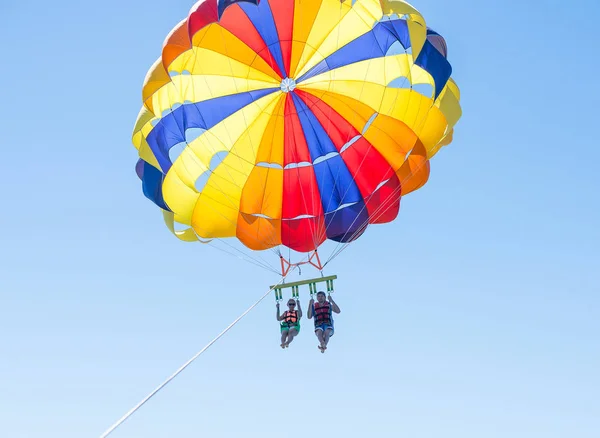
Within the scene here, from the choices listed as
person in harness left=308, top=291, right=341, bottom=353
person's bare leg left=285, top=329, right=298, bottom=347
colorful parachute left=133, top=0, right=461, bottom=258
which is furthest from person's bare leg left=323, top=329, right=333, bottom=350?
colorful parachute left=133, top=0, right=461, bottom=258

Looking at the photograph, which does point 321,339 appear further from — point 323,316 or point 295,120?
point 295,120

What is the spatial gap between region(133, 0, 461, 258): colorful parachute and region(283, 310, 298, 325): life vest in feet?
6.09

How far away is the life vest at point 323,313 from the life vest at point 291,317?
32cm

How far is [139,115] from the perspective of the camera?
1341 centimetres

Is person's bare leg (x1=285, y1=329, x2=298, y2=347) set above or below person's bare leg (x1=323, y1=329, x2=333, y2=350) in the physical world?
above

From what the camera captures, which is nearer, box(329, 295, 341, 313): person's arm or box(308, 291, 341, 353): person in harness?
box(308, 291, 341, 353): person in harness

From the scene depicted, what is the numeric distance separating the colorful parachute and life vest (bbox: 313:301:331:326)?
1.86 metres

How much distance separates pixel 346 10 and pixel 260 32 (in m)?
1.41

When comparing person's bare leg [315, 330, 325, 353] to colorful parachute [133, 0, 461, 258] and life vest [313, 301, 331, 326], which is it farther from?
colorful parachute [133, 0, 461, 258]

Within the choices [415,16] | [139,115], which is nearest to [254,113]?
[139,115]

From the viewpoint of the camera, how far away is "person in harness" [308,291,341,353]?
12797 mm

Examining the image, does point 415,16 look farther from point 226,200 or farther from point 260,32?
point 226,200

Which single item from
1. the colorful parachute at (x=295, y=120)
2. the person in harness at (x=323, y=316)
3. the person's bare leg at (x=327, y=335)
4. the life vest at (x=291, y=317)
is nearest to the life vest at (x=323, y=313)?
the person in harness at (x=323, y=316)

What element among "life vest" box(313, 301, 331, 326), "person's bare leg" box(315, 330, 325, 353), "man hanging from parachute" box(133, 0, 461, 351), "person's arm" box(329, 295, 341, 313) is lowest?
"person's bare leg" box(315, 330, 325, 353)
